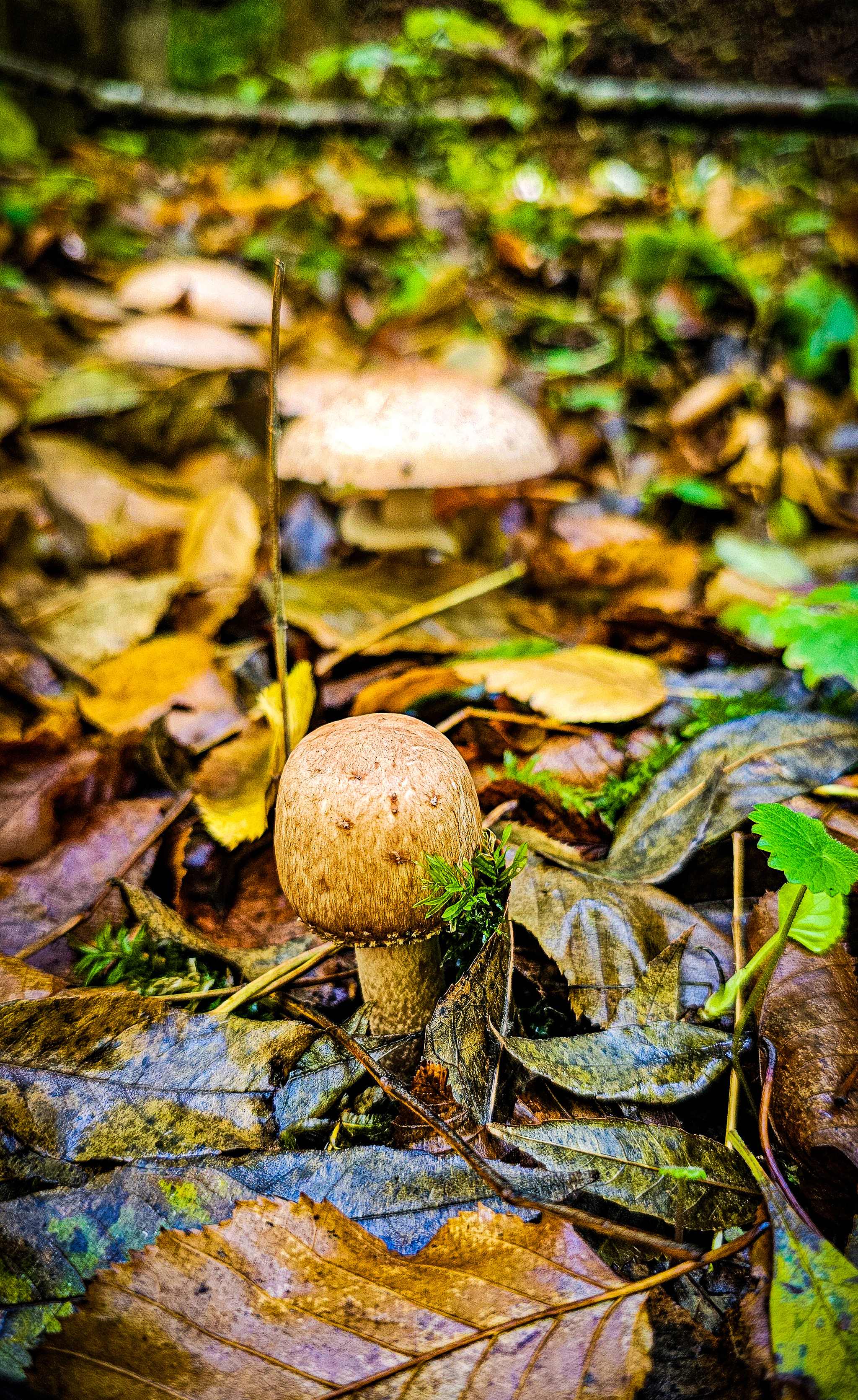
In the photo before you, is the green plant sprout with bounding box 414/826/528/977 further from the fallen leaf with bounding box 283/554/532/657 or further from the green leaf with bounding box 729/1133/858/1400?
the fallen leaf with bounding box 283/554/532/657

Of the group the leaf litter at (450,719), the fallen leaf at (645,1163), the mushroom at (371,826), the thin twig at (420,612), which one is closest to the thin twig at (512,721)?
the leaf litter at (450,719)

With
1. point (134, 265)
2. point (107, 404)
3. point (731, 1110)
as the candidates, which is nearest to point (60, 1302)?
point (731, 1110)

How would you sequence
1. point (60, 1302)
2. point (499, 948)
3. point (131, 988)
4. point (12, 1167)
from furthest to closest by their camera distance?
1. point (131, 988)
2. point (499, 948)
3. point (12, 1167)
4. point (60, 1302)

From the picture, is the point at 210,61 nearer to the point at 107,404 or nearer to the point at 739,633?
the point at 107,404

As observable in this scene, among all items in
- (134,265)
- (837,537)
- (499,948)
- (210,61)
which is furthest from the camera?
(210,61)

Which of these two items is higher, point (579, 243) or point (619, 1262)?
point (579, 243)

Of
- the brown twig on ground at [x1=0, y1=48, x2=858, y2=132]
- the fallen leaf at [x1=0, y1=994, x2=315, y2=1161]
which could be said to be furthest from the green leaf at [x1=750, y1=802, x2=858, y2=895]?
the brown twig on ground at [x1=0, y1=48, x2=858, y2=132]
